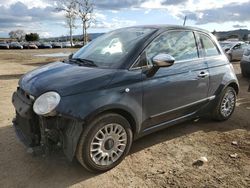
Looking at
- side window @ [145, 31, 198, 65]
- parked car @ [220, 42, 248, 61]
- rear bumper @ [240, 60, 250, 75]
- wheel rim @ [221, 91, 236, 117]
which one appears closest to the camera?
side window @ [145, 31, 198, 65]

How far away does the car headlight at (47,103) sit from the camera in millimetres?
3320

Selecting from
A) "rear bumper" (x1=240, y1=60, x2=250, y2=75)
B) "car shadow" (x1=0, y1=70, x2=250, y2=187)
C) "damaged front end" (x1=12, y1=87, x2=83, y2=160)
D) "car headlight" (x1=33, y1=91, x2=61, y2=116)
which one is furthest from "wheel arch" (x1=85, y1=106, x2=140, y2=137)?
"rear bumper" (x1=240, y1=60, x2=250, y2=75)

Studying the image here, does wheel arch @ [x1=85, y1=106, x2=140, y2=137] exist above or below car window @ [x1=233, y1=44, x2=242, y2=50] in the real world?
below

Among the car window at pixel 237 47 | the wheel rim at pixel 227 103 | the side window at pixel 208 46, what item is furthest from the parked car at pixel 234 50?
the side window at pixel 208 46

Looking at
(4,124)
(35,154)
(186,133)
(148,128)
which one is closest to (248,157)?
(186,133)

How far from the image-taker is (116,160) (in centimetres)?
386

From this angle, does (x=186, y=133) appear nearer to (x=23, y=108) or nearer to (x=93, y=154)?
(x=93, y=154)

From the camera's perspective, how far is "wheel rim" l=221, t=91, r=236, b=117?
554 cm

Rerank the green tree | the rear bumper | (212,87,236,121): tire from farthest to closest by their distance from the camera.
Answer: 1. the green tree
2. the rear bumper
3. (212,87,236,121): tire

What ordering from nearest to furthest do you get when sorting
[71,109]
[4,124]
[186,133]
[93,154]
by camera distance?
[71,109]
[93,154]
[186,133]
[4,124]

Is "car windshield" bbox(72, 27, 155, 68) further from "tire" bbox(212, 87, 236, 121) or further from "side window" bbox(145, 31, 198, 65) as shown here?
"tire" bbox(212, 87, 236, 121)

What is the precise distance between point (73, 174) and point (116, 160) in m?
0.55

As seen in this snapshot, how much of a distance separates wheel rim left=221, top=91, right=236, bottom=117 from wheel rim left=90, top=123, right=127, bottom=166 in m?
2.45

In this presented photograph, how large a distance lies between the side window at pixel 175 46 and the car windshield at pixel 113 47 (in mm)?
196
